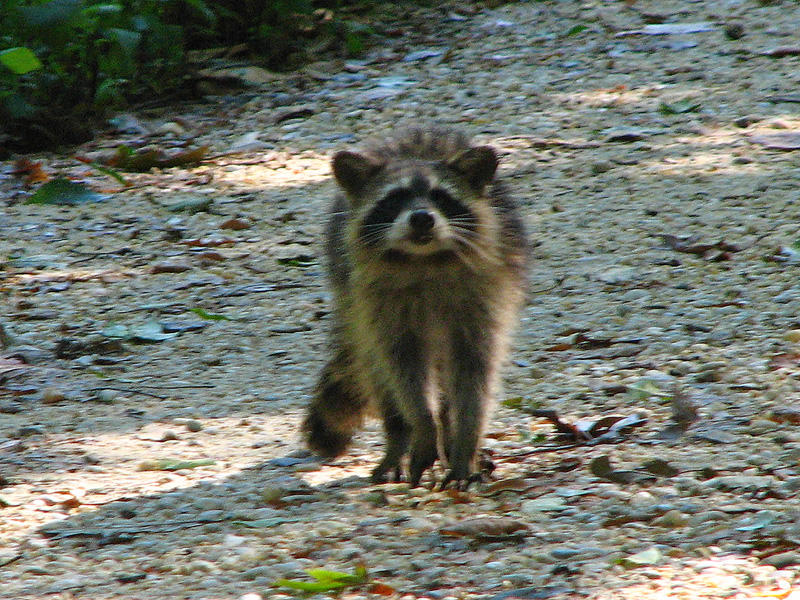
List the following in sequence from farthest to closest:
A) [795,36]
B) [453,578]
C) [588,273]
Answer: [795,36] < [588,273] < [453,578]

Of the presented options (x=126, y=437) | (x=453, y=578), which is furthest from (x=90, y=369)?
(x=453, y=578)

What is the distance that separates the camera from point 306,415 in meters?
4.44

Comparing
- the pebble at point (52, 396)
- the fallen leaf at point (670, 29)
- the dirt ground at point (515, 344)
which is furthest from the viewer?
the fallen leaf at point (670, 29)

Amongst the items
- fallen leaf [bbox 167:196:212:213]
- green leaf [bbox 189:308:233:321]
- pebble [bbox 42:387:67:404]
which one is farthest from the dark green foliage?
pebble [bbox 42:387:67:404]

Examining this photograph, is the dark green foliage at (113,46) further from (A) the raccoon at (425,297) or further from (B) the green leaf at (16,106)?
(A) the raccoon at (425,297)

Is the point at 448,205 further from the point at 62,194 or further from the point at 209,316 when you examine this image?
the point at 62,194

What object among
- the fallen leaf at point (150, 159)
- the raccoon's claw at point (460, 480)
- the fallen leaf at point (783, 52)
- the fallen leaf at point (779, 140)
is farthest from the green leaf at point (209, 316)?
the fallen leaf at point (783, 52)

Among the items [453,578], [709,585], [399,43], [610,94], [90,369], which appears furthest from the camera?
[399,43]

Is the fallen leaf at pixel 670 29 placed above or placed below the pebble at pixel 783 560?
above

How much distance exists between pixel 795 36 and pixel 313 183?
3820 mm

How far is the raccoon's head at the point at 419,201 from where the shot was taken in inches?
160

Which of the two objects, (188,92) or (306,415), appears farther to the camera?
(188,92)

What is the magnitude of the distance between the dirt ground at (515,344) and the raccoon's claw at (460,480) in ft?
0.23

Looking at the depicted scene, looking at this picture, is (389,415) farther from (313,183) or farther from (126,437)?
(313,183)
